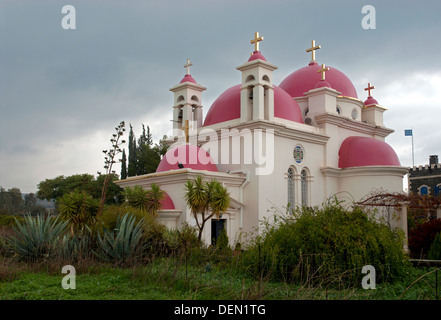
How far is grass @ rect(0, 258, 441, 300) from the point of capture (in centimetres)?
848

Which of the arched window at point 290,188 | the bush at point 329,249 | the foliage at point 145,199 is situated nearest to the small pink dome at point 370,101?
the arched window at point 290,188

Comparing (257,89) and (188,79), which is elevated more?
(188,79)

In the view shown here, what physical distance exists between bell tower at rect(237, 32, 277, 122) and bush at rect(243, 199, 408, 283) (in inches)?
443

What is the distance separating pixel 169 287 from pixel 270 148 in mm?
13806

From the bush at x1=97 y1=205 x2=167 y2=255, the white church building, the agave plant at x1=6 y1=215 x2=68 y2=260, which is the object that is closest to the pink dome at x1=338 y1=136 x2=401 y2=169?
the white church building

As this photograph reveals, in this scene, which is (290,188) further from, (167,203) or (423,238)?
(423,238)

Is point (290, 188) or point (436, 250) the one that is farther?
point (290, 188)

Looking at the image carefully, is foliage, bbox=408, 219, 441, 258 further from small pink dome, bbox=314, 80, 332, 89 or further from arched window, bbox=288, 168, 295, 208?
small pink dome, bbox=314, 80, 332, 89

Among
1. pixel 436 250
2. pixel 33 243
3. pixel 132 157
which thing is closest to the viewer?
pixel 33 243

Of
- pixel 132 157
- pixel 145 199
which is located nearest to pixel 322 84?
pixel 145 199

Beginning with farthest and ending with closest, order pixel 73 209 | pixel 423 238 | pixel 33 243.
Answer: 1. pixel 423 238
2. pixel 73 209
3. pixel 33 243

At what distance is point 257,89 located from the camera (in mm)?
22594

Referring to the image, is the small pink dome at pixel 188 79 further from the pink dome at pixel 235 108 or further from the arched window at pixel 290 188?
the arched window at pixel 290 188
